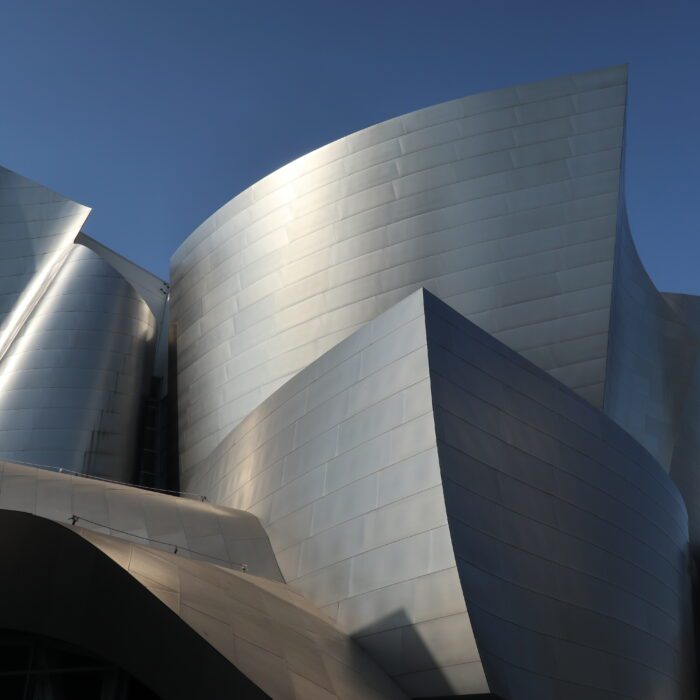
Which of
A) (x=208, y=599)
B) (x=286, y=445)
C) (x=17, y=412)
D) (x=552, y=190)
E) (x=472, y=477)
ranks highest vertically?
(x=552, y=190)

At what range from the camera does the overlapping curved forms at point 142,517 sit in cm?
1338

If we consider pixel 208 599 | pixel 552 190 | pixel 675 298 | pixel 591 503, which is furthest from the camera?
pixel 675 298

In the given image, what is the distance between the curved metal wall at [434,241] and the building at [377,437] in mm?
68

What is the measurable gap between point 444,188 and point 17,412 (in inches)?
484

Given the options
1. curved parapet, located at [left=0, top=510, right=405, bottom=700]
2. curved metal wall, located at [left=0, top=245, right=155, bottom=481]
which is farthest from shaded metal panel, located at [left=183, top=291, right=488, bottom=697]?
curved metal wall, located at [left=0, top=245, right=155, bottom=481]

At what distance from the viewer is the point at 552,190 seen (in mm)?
20031

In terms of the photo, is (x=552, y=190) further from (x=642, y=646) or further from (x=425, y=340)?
(x=642, y=646)

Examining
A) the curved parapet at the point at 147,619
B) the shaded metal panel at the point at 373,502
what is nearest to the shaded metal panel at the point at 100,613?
the curved parapet at the point at 147,619

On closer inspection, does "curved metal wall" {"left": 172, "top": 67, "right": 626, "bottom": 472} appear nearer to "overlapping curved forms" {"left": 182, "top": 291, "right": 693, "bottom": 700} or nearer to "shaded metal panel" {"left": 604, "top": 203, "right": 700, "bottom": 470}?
"shaded metal panel" {"left": 604, "top": 203, "right": 700, "bottom": 470}

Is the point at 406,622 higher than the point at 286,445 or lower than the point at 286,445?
lower

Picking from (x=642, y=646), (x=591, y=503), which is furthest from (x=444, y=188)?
(x=642, y=646)

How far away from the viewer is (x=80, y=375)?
2395 centimetres

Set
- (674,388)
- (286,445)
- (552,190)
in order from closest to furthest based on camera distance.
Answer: (286,445)
(552,190)
(674,388)

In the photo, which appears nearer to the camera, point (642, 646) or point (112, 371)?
point (642, 646)
